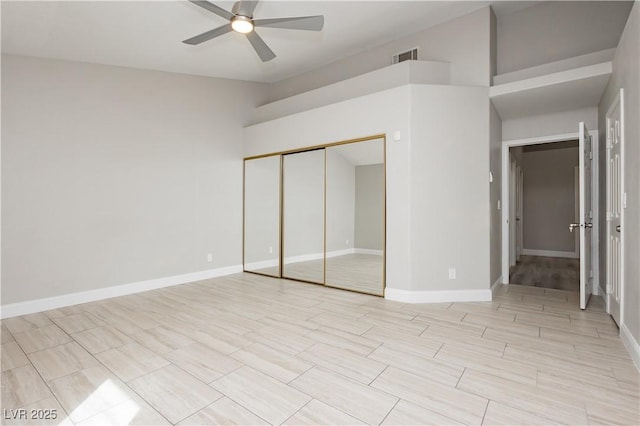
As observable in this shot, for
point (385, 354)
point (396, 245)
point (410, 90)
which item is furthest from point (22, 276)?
point (410, 90)

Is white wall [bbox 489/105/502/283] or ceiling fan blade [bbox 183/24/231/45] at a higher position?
ceiling fan blade [bbox 183/24/231/45]

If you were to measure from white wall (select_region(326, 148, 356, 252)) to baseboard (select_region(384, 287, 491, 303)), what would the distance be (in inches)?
38.8

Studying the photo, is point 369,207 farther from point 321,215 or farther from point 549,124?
point 549,124

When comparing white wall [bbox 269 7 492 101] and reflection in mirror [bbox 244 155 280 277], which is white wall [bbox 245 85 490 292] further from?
reflection in mirror [bbox 244 155 280 277]

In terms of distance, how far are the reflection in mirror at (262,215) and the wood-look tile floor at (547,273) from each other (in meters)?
3.80

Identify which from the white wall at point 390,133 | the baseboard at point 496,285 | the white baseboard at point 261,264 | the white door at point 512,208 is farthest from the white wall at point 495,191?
the white baseboard at point 261,264

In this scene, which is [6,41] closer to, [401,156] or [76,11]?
[76,11]

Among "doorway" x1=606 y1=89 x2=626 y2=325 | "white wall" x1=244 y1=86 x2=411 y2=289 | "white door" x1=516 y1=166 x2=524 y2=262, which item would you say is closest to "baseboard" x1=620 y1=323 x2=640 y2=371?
"doorway" x1=606 y1=89 x2=626 y2=325

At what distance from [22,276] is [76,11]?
2.83 m

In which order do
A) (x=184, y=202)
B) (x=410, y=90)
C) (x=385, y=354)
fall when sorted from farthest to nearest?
(x=184, y=202)
(x=410, y=90)
(x=385, y=354)

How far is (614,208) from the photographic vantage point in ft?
10.9

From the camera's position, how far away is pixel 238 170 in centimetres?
571

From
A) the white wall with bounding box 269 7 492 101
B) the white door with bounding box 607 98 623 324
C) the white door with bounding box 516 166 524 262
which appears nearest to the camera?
the white door with bounding box 607 98 623 324

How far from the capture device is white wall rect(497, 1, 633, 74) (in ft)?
12.6
